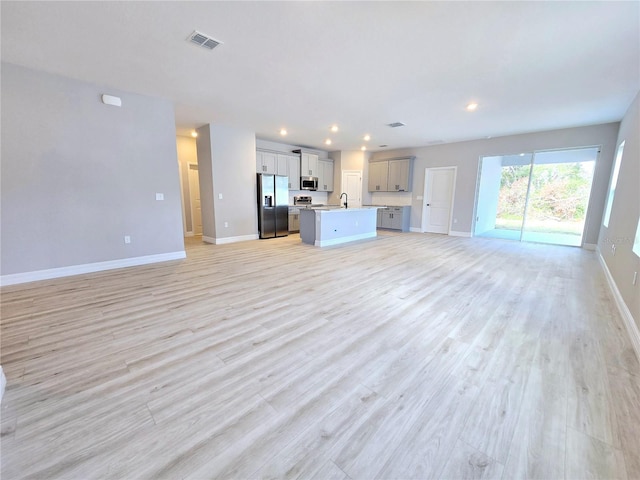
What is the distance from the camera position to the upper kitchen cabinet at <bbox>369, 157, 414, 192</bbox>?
845 cm

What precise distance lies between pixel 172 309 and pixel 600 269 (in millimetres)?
6456

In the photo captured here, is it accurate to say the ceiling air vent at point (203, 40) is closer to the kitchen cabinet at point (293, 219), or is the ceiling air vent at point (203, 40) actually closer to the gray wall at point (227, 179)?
the gray wall at point (227, 179)

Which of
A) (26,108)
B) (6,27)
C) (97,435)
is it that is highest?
(6,27)

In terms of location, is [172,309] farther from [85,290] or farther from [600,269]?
[600,269]

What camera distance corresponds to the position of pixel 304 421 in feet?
4.51

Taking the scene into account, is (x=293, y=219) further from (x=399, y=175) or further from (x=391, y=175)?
(x=399, y=175)


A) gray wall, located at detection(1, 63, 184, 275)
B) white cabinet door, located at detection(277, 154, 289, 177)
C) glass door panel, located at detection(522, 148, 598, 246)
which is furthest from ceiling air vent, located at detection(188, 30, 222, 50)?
glass door panel, located at detection(522, 148, 598, 246)

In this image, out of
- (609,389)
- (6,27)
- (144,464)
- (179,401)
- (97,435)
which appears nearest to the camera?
(144,464)

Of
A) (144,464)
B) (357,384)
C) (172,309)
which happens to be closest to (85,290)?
(172,309)

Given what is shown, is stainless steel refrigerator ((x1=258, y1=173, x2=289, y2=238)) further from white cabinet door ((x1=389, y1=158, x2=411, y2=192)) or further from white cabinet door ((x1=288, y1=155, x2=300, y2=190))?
white cabinet door ((x1=389, y1=158, x2=411, y2=192))

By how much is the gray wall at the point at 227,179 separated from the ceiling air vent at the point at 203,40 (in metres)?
3.33

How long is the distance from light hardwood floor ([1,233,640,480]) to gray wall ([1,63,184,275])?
2.48 feet

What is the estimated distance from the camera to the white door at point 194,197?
7276 mm

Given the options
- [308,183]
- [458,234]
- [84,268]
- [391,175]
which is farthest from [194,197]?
[458,234]
